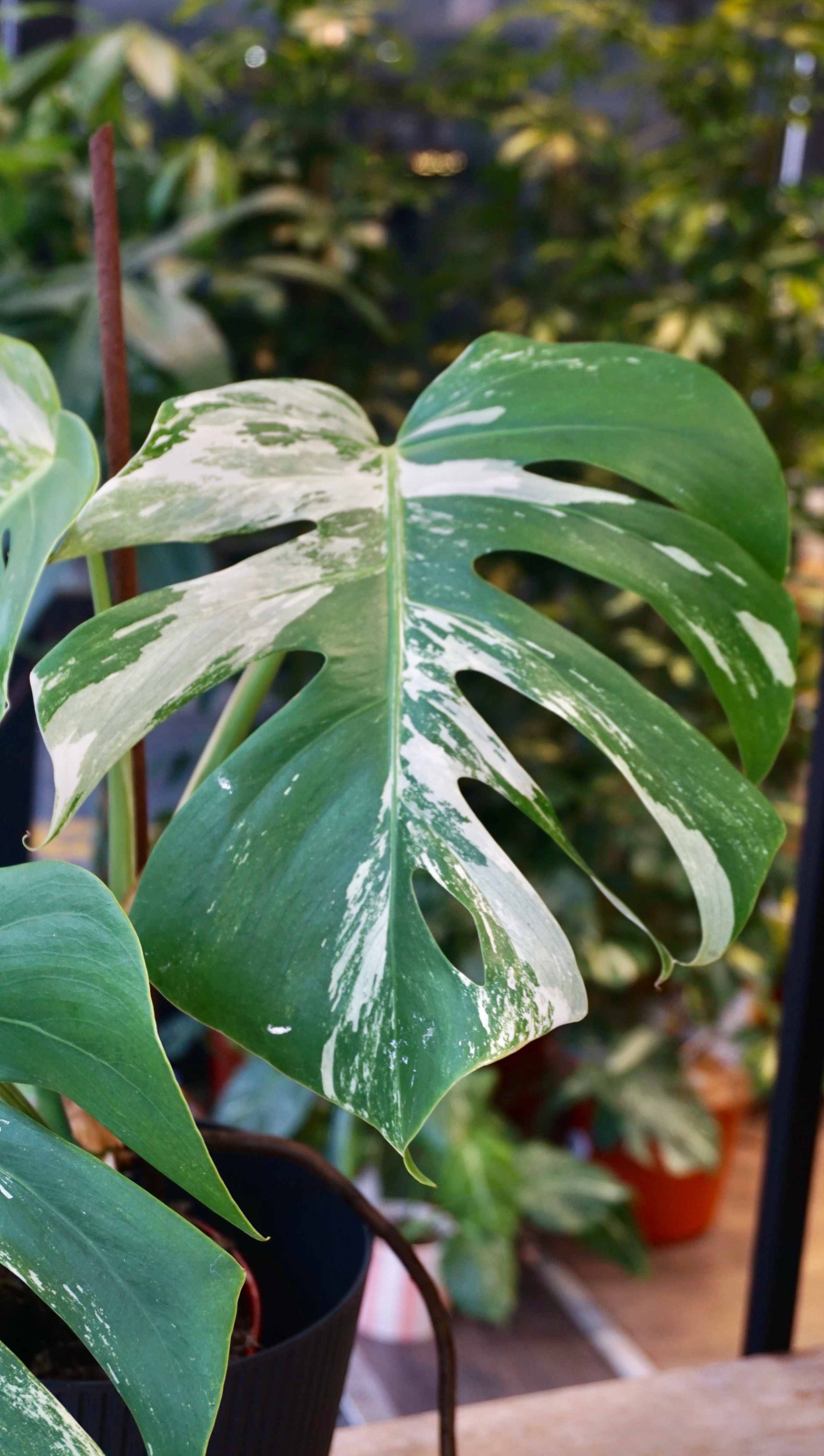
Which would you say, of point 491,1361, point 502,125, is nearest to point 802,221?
point 502,125

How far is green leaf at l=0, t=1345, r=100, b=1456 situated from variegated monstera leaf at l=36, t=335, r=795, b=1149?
98mm

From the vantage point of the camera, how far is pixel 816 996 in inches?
→ 29.1

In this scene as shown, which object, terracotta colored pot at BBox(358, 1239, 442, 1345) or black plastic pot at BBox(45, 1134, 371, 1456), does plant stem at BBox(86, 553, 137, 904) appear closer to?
black plastic pot at BBox(45, 1134, 371, 1456)

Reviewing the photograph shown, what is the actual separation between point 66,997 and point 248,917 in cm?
5

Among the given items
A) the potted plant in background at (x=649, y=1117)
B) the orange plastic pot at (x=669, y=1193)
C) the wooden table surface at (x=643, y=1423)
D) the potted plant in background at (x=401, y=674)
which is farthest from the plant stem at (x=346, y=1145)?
the potted plant in background at (x=401, y=674)

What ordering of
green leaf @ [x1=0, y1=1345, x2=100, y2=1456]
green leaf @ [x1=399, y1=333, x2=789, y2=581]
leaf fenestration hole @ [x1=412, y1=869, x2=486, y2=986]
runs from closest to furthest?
1. green leaf @ [x1=0, y1=1345, x2=100, y2=1456]
2. green leaf @ [x1=399, y1=333, x2=789, y2=581]
3. leaf fenestration hole @ [x1=412, y1=869, x2=486, y2=986]

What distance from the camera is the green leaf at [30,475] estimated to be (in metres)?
0.39

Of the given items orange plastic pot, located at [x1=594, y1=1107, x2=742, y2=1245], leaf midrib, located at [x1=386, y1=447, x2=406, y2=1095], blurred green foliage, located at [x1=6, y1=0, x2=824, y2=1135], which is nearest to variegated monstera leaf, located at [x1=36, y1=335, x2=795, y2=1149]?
leaf midrib, located at [x1=386, y1=447, x2=406, y2=1095]

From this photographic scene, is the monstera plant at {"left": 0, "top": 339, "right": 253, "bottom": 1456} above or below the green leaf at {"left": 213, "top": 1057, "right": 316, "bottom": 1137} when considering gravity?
above

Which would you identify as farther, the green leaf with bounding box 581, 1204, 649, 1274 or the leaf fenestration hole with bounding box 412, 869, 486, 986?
the green leaf with bounding box 581, 1204, 649, 1274

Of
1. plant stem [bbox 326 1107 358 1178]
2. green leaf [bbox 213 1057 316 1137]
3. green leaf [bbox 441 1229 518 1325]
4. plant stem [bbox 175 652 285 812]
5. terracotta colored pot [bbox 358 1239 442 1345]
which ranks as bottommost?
terracotta colored pot [bbox 358 1239 442 1345]

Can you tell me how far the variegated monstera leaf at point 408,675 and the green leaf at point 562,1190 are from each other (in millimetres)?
1207

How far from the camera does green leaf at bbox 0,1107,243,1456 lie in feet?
1.07

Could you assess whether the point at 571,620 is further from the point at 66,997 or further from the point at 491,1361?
the point at 66,997
